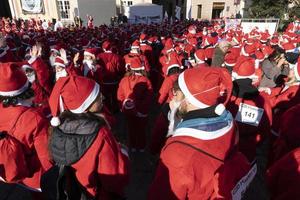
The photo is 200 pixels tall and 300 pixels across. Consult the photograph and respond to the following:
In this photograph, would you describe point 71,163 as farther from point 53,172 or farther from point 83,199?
point 83,199

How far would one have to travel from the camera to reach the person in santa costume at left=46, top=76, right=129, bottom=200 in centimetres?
218

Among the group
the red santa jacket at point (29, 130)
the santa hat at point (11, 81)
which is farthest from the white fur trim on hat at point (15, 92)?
the red santa jacket at point (29, 130)

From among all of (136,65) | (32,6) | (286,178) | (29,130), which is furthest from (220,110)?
(32,6)

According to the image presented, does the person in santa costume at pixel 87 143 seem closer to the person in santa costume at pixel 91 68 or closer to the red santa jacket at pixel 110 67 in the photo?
the person in santa costume at pixel 91 68

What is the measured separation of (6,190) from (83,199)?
9.94 ft

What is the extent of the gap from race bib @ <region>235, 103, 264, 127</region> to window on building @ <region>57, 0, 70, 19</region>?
3883 cm

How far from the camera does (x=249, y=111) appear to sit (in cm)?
355

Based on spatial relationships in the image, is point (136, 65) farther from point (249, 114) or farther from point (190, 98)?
point (190, 98)

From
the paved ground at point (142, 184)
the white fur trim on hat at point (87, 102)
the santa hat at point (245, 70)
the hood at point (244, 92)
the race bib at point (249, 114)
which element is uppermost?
the white fur trim on hat at point (87, 102)

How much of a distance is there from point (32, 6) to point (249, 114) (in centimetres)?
4317

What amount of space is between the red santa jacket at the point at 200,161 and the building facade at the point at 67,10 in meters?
36.2

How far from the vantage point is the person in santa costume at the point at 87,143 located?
2.18m

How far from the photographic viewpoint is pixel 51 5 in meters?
38.0

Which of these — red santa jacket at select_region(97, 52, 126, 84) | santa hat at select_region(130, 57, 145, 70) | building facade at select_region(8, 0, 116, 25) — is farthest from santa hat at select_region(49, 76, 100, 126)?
building facade at select_region(8, 0, 116, 25)
